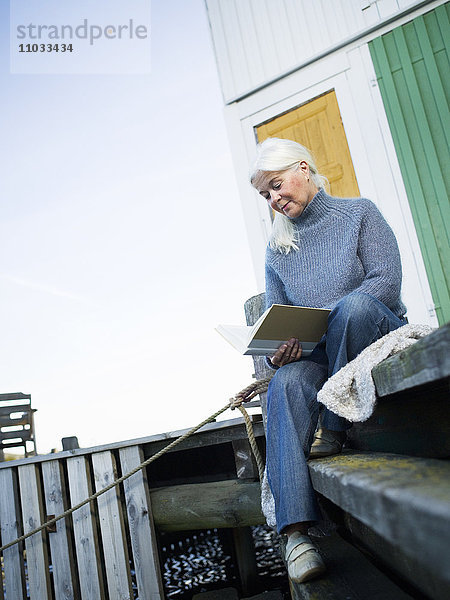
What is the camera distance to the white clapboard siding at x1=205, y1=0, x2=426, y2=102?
172 inches

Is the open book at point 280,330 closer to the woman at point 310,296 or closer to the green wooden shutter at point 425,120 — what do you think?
the woman at point 310,296

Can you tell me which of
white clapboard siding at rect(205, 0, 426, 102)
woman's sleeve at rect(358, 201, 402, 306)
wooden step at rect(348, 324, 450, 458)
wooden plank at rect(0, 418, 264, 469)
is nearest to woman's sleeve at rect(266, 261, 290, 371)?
woman's sleeve at rect(358, 201, 402, 306)

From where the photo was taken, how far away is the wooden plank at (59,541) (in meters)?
3.24

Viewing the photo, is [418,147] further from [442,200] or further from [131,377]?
[131,377]

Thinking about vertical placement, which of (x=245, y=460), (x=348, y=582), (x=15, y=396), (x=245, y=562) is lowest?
(x=245, y=562)

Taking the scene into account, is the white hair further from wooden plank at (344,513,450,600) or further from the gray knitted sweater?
wooden plank at (344,513,450,600)

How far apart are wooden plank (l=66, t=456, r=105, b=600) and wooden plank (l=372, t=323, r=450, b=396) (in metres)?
2.72

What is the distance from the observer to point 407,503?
59 cm

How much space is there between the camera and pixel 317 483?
133cm

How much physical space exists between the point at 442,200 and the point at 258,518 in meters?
2.57

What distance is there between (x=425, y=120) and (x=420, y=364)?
3728mm

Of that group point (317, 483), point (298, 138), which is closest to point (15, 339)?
point (298, 138)

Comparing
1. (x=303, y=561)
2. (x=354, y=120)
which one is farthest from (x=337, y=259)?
(x=354, y=120)

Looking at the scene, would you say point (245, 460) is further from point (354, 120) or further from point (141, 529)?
point (354, 120)
